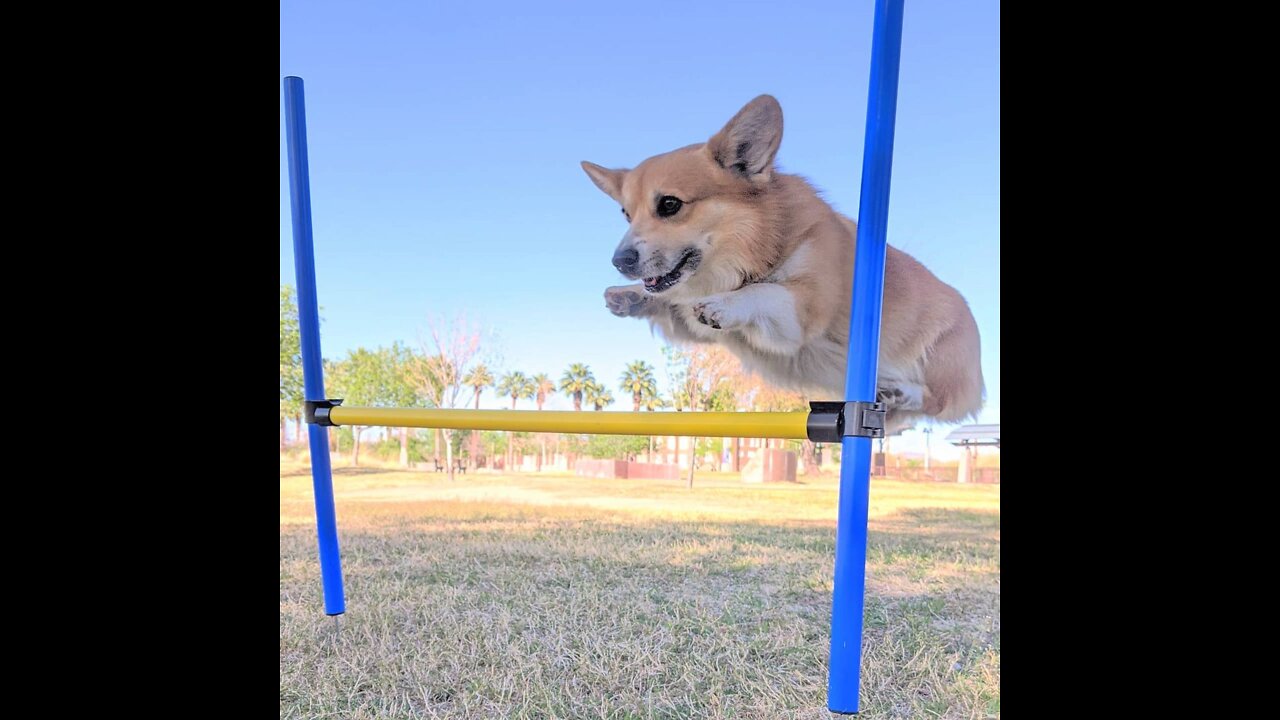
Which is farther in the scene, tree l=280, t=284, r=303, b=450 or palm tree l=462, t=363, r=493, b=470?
tree l=280, t=284, r=303, b=450

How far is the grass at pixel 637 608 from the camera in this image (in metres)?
2.04

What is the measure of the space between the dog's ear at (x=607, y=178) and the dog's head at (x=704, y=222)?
181 millimetres

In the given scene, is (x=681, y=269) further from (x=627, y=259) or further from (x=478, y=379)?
(x=478, y=379)

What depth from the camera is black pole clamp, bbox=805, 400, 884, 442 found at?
53.3 inches

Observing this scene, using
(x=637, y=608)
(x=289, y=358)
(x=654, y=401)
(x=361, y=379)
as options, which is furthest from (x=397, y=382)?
(x=637, y=608)

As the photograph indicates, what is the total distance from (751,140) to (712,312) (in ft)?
1.42

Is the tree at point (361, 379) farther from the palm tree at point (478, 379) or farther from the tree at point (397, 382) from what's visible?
the palm tree at point (478, 379)

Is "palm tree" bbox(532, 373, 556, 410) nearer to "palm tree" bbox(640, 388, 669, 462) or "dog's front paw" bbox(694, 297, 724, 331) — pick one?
"palm tree" bbox(640, 388, 669, 462)

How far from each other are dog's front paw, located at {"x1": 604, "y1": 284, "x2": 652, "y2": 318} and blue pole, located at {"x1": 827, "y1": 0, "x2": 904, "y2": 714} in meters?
0.79

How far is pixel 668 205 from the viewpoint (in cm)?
199

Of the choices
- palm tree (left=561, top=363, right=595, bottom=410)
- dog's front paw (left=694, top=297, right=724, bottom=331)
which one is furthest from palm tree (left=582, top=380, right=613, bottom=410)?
dog's front paw (left=694, top=297, right=724, bottom=331)


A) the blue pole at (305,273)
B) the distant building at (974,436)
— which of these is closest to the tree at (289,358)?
the blue pole at (305,273)
